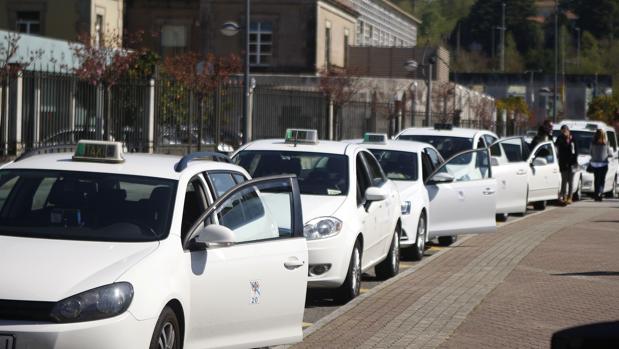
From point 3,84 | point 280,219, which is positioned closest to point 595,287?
point 280,219

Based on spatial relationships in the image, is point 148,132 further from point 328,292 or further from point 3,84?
point 328,292

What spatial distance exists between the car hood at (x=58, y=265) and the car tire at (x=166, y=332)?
352mm

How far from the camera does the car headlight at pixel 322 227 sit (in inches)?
503

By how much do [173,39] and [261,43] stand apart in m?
4.63

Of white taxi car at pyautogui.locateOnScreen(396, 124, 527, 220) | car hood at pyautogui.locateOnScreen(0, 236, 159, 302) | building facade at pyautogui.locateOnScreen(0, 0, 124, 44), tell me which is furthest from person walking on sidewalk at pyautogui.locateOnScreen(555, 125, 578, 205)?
building facade at pyautogui.locateOnScreen(0, 0, 124, 44)

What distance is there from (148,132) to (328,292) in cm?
1731

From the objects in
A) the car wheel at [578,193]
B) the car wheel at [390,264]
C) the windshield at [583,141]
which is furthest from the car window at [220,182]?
the windshield at [583,141]

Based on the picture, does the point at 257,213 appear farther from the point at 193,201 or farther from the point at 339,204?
the point at 339,204

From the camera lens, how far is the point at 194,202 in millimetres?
8875

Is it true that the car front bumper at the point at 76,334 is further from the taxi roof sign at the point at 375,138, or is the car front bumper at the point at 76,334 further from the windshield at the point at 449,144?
the windshield at the point at 449,144

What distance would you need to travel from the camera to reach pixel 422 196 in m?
17.5

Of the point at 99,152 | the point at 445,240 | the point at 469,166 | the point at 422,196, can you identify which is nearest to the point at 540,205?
the point at 445,240

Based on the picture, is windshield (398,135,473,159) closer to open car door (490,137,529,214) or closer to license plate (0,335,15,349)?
open car door (490,137,529,214)

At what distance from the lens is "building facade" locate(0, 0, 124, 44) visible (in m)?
57.4
